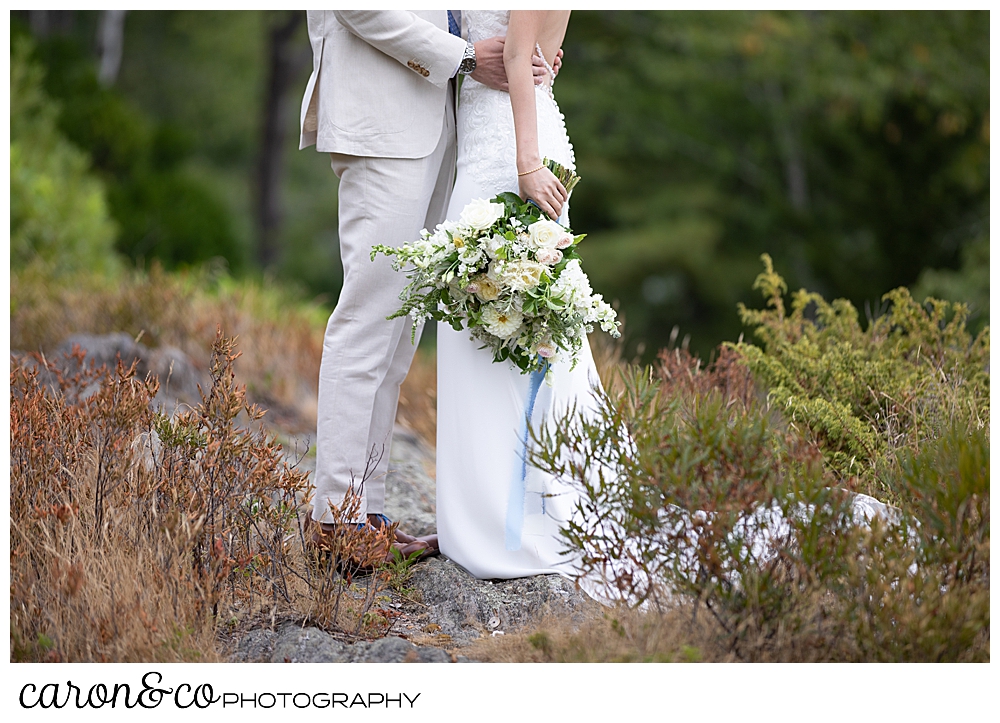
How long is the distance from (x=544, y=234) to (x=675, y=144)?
1378cm

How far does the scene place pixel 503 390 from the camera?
121 inches

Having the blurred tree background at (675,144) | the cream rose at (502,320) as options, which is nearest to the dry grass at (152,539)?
the cream rose at (502,320)

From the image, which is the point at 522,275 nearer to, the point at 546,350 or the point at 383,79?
the point at 546,350

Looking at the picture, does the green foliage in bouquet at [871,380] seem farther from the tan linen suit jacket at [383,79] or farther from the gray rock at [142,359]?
the gray rock at [142,359]

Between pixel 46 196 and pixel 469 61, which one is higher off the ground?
pixel 469 61

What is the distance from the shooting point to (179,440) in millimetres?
2814

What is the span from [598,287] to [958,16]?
250 inches

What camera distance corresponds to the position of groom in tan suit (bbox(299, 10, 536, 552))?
3.03 m

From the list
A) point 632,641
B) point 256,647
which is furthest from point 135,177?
point 632,641

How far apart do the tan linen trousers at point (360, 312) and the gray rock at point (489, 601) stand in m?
0.38

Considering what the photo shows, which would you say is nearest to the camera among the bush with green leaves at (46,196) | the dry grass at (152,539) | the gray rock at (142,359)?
the dry grass at (152,539)

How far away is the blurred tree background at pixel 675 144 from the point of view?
10.9m

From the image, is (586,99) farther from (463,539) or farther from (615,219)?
(463,539)

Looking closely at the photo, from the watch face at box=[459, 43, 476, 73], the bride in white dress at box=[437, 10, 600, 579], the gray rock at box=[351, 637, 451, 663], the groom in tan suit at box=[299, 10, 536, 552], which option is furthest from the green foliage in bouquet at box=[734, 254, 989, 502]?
the watch face at box=[459, 43, 476, 73]
